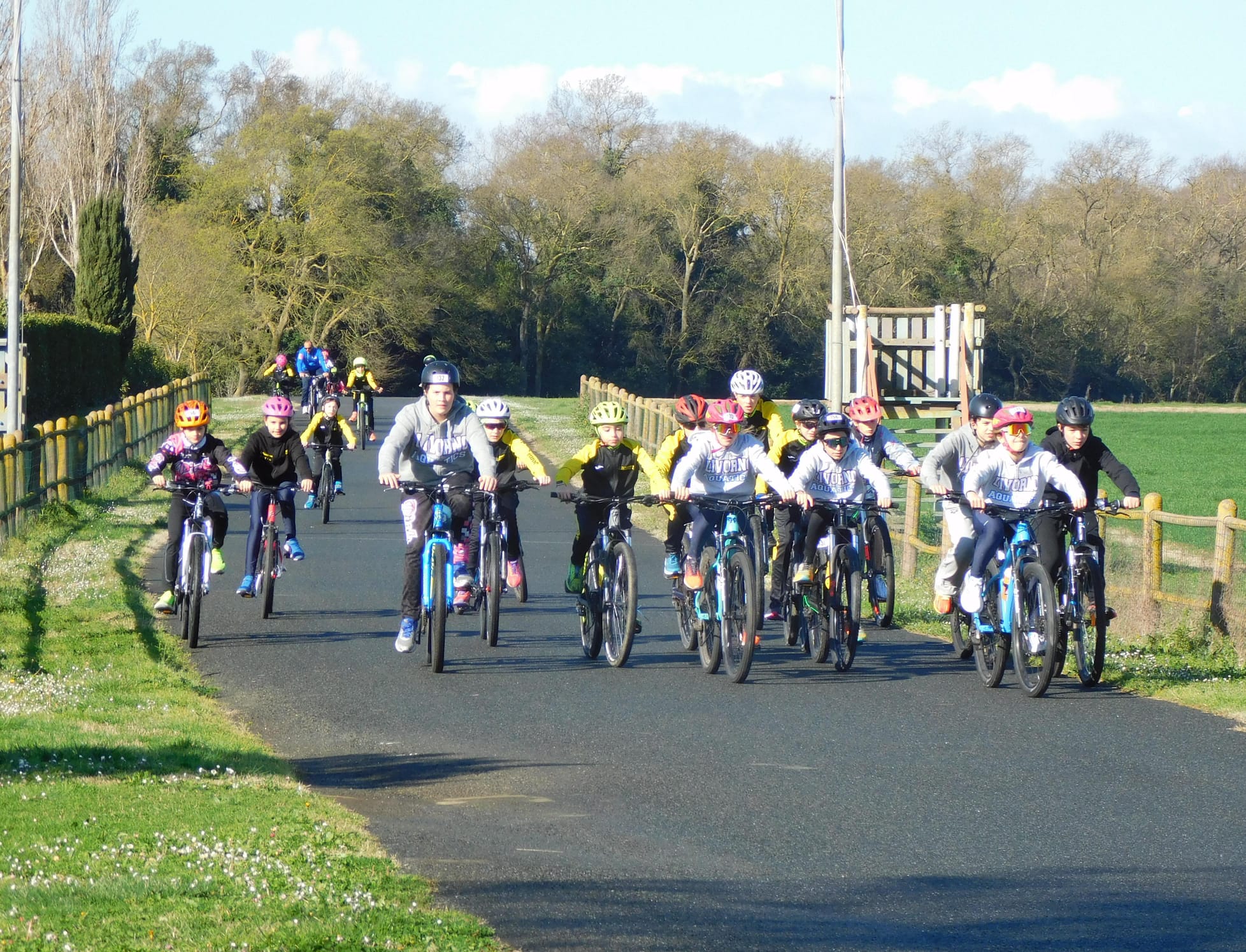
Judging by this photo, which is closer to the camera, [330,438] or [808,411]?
[808,411]

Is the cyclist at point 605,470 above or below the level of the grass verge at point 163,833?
above

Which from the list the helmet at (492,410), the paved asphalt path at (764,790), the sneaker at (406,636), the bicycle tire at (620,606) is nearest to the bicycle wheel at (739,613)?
the paved asphalt path at (764,790)

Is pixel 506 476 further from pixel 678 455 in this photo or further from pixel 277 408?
pixel 277 408

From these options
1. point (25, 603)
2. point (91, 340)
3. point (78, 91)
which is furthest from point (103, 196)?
point (25, 603)

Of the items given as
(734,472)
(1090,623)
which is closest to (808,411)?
(734,472)

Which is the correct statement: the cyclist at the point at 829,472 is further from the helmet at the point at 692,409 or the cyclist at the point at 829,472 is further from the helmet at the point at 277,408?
the helmet at the point at 277,408

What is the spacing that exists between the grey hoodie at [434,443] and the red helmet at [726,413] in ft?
4.97

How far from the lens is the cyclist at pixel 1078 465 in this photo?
10797 millimetres

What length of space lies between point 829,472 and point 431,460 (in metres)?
2.78

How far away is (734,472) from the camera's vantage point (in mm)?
11633

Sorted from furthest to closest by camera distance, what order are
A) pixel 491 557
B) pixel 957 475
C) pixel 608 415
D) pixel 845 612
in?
pixel 957 475 → pixel 608 415 → pixel 491 557 → pixel 845 612

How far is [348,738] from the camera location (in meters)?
9.16

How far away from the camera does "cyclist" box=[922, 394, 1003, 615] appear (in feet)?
37.5

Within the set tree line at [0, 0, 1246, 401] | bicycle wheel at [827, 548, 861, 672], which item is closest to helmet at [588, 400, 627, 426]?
bicycle wheel at [827, 548, 861, 672]
